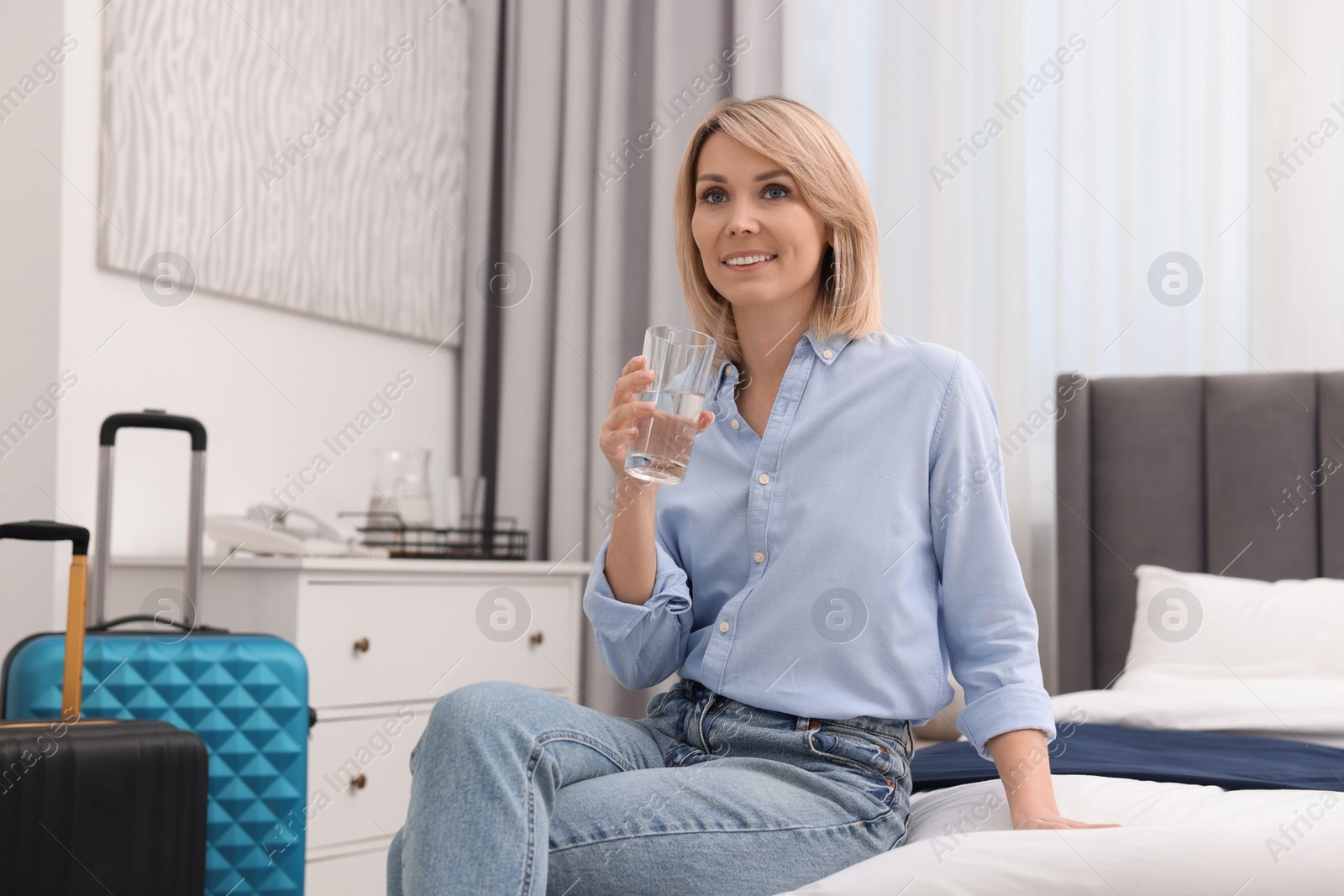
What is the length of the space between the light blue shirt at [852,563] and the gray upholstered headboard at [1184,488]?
4.80ft

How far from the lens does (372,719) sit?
7.57ft

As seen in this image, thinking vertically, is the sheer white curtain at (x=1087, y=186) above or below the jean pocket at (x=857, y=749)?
above

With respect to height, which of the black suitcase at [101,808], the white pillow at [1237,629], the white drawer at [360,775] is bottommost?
the white drawer at [360,775]

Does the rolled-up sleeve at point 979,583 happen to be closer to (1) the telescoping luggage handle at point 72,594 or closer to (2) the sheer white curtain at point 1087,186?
(1) the telescoping luggage handle at point 72,594

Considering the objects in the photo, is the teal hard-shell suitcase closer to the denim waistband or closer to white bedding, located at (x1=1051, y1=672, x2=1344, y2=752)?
the denim waistband

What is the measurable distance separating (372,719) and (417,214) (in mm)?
1472

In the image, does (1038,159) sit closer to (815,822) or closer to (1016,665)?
(1016,665)

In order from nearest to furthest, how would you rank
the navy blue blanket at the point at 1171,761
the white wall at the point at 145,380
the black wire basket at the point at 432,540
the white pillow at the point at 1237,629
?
the navy blue blanket at the point at 1171,761 → the white pillow at the point at 1237,629 → the white wall at the point at 145,380 → the black wire basket at the point at 432,540

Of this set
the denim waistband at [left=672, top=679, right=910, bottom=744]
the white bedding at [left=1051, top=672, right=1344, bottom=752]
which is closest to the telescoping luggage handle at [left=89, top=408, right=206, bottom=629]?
the denim waistband at [left=672, top=679, right=910, bottom=744]

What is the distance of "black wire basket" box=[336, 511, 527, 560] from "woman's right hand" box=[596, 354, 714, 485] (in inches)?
59.9

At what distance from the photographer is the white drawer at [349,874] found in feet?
7.02

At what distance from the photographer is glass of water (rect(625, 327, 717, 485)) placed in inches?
43.1

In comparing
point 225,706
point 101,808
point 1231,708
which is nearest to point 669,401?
point 101,808

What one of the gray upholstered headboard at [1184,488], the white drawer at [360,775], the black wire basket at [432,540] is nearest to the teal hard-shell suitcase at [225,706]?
the white drawer at [360,775]
